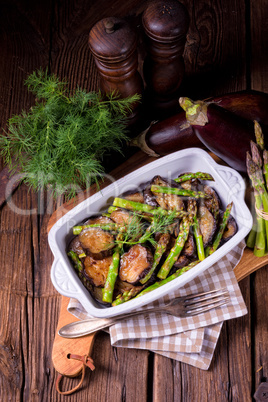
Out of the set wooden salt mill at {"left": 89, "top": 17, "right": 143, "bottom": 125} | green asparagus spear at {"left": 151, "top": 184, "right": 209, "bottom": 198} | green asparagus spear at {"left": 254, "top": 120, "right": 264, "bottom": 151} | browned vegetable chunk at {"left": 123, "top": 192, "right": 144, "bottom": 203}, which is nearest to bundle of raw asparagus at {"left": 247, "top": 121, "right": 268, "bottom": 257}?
green asparagus spear at {"left": 254, "top": 120, "right": 264, "bottom": 151}

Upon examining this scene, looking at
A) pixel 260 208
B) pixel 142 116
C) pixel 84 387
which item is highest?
pixel 142 116

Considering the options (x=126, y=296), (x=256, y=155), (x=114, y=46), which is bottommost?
(x=126, y=296)

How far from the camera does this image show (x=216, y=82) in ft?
6.81

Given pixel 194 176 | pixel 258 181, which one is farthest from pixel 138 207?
pixel 258 181

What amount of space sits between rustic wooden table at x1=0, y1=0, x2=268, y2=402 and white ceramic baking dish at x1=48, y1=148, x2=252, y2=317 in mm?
286

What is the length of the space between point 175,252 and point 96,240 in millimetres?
317

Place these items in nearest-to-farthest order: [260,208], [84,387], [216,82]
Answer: [260,208] < [84,387] < [216,82]

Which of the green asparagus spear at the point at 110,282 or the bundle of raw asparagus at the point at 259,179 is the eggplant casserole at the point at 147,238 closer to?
the green asparagus spear at the point at 110,282

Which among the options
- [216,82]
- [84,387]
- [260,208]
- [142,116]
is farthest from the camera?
[216,82]

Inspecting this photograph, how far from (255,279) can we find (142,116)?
34.8 inches

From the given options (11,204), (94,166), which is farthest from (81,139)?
(11,204)

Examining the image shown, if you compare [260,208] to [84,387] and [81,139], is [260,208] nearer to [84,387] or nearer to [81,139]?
[81,139]

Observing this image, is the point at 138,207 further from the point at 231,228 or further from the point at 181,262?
the point at 231,228

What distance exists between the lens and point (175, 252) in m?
1.71
